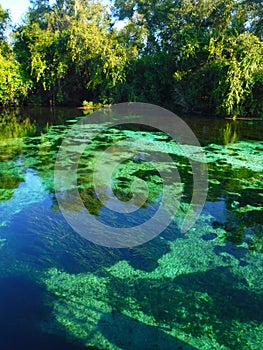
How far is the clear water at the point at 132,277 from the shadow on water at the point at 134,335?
0.03ft

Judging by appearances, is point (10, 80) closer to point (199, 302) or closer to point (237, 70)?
point (237, 70)

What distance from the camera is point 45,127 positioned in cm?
1407

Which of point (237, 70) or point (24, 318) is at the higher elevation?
point (237, 70)

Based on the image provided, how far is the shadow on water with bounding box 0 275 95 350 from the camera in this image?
2.75m

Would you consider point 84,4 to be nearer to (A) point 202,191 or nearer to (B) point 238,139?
(B) point 238,139

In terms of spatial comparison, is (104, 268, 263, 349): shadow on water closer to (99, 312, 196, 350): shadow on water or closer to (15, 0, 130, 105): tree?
(99, 312, 196, 350): shadow on water

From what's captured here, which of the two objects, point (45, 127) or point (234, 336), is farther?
point (45, 127)

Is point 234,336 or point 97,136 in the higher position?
point 97,136

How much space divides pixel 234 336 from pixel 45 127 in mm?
12951

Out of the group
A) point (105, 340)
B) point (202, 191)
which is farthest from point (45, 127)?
point (105, 340)

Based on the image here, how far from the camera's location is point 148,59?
21.1m

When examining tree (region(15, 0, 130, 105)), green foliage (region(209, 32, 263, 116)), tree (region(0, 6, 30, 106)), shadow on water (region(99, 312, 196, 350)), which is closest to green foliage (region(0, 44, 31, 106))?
tree (region(0, 6, 30, 106))

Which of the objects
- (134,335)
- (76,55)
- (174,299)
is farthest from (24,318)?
(76,55)

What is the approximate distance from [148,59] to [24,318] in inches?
817
